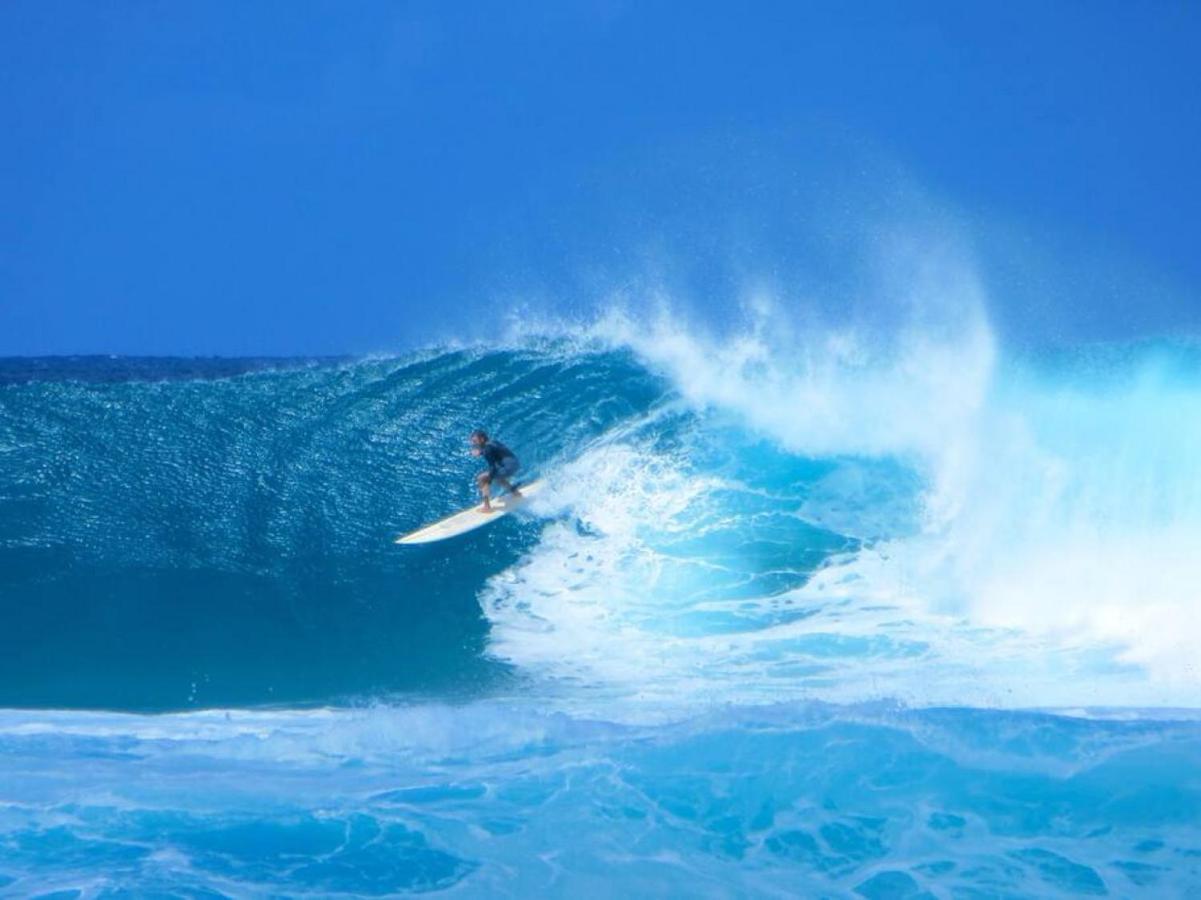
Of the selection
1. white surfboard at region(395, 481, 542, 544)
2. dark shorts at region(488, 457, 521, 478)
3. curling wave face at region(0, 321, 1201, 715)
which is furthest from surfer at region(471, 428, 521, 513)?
curling wave face at region(0, 321, 1201, 715)

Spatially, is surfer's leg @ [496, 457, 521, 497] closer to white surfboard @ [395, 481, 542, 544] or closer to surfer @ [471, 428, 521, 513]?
surfer @ [471, 428, 521, 513]

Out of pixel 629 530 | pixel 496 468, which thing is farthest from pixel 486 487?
pixel 629 530

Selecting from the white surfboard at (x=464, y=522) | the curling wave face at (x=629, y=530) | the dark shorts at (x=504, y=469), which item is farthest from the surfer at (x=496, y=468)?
the curling wave face at (x=629, y=530)

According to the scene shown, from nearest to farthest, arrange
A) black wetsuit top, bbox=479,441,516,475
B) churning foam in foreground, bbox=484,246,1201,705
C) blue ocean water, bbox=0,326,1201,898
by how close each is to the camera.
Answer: blue ocean water, bbox=0,326,1201,898 < churning foam in foreground, bbox=484,246,1201,705 < black wetsuit top, bbox=479,441,516,475

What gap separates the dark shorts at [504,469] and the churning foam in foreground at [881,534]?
599 millimetres

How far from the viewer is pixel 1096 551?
8.62 m

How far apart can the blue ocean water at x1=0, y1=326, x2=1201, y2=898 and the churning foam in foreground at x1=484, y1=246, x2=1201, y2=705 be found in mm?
36

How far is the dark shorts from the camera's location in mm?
9062

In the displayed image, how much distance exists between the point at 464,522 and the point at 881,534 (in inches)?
134

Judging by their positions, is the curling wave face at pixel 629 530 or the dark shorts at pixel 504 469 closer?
the curling wave face at pixel 629 530

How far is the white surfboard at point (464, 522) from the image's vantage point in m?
9.10

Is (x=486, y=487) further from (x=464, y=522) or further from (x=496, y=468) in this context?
(x=464, y=522)

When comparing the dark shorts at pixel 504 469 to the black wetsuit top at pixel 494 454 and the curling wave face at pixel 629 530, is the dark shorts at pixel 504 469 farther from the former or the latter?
the curling wave face at pixel 629 530

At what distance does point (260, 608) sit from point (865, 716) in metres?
4.50
